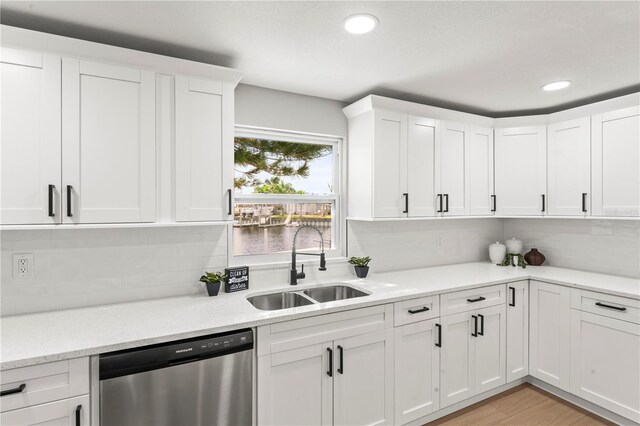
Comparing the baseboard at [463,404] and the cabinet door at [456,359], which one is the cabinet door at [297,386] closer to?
the baseboard at [463,404]

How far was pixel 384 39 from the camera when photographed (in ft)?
6.17

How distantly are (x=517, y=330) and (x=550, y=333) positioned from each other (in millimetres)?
239

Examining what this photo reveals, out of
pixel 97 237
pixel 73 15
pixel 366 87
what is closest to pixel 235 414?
Answer: pixel 97 237

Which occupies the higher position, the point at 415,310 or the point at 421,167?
the point at 421,167

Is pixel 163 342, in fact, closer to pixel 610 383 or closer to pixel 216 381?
pixel 216 381

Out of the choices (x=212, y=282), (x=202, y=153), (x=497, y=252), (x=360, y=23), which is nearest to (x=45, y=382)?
(x=212, y=282)

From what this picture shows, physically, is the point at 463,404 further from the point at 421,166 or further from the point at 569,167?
the point at 569,167

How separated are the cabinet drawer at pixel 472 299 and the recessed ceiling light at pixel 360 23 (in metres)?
1.84

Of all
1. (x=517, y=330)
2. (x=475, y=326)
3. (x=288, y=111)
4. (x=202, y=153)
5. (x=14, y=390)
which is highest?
(x=288, y=111)

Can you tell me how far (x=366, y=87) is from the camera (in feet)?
8.57

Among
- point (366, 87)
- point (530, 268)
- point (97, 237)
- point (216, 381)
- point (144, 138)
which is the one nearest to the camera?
point (216, 381)

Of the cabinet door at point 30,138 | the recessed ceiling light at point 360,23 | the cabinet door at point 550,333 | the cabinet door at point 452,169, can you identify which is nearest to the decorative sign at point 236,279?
the cabinet door at point 30,138

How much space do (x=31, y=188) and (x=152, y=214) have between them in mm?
546

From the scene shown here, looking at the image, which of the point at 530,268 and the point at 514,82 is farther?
the point at 530,268
